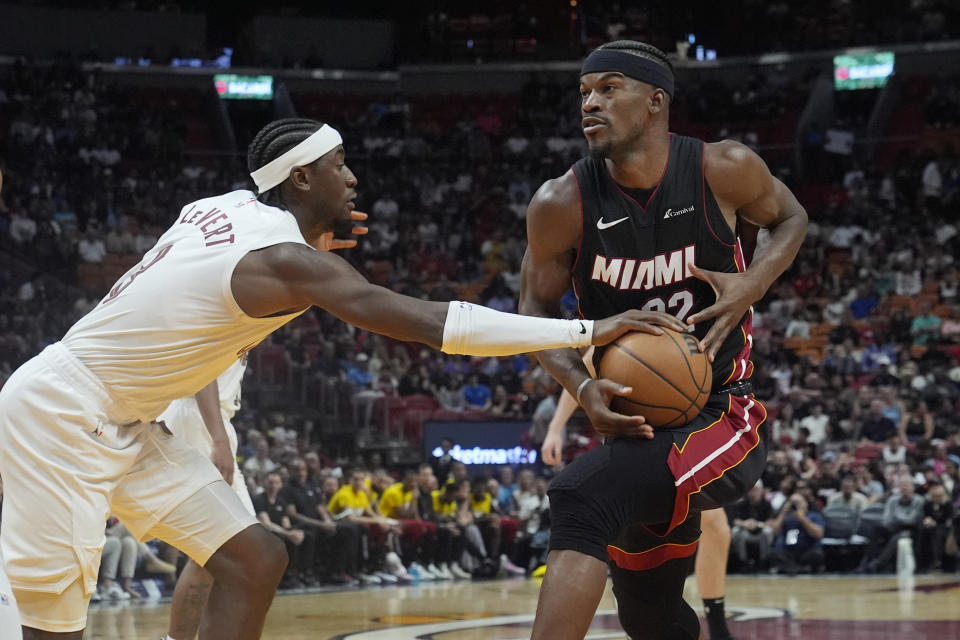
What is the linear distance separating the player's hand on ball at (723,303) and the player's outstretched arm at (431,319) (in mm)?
294

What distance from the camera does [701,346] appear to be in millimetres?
4012

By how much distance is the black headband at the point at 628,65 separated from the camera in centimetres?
422

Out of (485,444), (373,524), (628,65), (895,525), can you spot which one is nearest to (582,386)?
(628,65)

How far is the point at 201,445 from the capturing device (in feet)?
21.3

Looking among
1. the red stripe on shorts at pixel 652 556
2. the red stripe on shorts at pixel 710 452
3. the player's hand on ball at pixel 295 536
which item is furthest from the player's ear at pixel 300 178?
the player's hand on ball at pixel 295 536

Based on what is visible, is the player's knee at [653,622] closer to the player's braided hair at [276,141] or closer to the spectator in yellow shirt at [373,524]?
the player's braided hair at [276,141]

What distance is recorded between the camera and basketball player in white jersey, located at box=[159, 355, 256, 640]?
548 centimetres

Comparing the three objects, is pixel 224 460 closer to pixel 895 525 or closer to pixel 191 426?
pixel 191 426

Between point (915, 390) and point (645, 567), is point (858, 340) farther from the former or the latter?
point (645, 567)

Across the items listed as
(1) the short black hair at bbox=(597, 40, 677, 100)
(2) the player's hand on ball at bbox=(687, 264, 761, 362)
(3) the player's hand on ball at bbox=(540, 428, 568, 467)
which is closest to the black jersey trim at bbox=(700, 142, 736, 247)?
(2) the player's hand on ball at bbox=(687, 264, 761, 362)

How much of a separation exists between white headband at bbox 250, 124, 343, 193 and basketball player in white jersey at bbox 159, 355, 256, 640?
1276mm

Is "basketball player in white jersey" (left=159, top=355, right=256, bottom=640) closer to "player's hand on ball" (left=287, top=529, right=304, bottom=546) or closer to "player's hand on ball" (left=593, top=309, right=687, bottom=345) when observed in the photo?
"player's hand on ball" (left=593, top=309, right=687, bottom=345)

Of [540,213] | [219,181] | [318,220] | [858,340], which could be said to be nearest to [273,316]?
[318,220]

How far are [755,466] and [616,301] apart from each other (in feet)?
2.43
